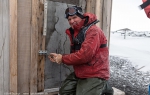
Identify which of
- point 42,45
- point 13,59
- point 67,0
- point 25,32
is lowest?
point 13,59

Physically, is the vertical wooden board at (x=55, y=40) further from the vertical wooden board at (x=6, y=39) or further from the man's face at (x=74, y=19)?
the vertical wooden board at (x=6, y=39)

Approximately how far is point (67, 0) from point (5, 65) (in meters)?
1.40

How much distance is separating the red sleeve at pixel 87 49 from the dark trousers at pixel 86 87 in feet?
1.03

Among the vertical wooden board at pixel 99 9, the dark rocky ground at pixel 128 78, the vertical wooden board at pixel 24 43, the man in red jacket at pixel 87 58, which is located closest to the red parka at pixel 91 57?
the man in red jacket at pixel 87 58

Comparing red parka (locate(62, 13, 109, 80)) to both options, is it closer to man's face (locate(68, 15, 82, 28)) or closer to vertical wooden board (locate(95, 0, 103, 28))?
man's face (locate(68, 15, 82, 28))

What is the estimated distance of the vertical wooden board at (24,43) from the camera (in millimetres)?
2439

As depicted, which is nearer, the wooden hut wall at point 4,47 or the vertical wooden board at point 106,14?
the wooden hut wall at point 4,47

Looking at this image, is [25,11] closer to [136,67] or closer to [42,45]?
[42,45]

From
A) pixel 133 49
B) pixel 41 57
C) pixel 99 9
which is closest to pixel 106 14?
pixel 99 9

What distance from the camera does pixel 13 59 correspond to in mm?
2406

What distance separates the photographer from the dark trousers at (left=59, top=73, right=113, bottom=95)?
2.25 meters

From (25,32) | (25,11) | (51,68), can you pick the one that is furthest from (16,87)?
(25,11)

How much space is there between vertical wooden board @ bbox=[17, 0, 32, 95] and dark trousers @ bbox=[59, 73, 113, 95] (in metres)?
0.60

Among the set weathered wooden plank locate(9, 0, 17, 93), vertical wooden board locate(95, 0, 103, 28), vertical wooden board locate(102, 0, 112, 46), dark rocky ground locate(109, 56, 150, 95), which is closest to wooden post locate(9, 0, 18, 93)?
weathered wooden plank locate(9, 0, 17, 93)
